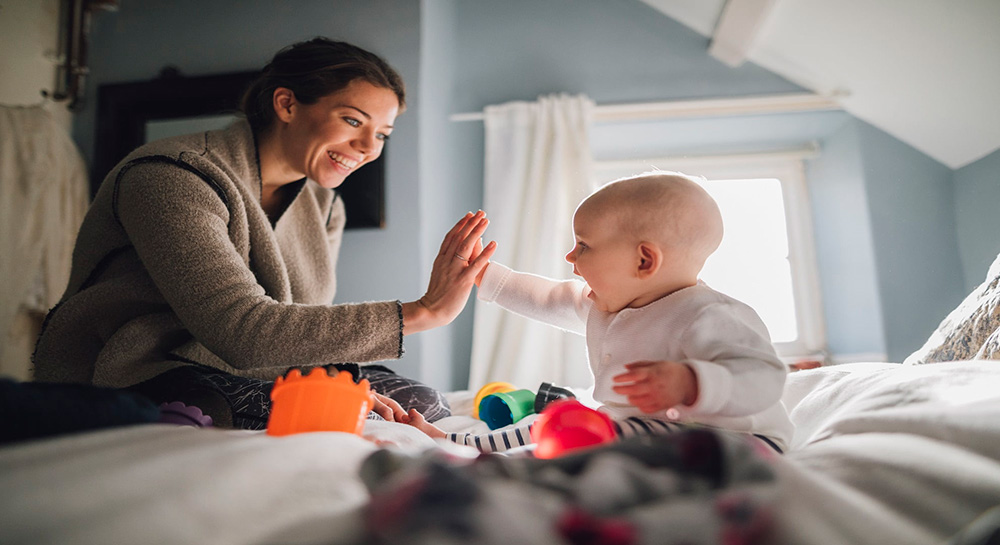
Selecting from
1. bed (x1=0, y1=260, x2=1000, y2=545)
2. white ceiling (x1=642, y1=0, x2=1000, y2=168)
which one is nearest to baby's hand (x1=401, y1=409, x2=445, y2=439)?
bed (x1=0, y1=260, x2=1000, y2=545)

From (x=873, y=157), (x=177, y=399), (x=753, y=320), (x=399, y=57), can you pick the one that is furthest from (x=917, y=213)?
(x=177, y=399)

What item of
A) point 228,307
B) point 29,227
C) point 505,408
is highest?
point 29,227

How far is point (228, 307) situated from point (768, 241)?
2.48 m

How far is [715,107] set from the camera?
96.8 inches

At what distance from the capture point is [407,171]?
2277 millimetres

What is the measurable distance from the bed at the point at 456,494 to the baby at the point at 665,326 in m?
0.20

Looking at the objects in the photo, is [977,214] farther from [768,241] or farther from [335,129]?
[335,129]

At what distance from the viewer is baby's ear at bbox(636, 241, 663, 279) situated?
0.92 metres

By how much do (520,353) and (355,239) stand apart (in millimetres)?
778

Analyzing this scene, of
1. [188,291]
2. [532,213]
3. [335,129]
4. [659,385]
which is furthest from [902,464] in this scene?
[532,213]

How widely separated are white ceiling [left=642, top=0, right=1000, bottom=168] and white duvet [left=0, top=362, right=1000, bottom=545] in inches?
65.4

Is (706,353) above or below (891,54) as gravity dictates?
below

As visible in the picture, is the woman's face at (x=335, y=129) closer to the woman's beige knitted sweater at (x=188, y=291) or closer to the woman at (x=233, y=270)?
the woman at (x=233, y=270)

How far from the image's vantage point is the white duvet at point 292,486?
35cm
